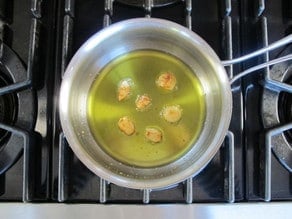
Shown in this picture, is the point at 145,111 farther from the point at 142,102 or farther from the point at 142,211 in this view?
the point at 142,211

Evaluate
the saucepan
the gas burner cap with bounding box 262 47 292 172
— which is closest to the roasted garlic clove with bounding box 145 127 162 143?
the saucepan

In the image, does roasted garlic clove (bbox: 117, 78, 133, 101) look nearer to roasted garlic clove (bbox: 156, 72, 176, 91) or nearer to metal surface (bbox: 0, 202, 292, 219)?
roasted garlic clove (bbox: 156, 72, 176, 91)

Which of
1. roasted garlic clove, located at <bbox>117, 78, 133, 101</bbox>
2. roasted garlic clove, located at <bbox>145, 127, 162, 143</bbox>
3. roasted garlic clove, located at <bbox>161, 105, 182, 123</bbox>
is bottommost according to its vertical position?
roasted garlic clove, located at <bbox>145, 127, 162, 143</bbox>

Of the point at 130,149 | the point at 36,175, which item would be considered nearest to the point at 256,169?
the point at 130,149

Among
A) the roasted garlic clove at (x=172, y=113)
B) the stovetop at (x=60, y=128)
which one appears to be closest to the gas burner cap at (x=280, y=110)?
the stovetop at (x=60, y=128)

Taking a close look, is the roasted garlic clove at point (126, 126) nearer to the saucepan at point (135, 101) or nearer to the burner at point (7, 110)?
the saucepan at point (135, 101)

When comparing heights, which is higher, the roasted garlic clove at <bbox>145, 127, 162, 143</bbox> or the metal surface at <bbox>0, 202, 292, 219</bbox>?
the roasted garlic clove at <bbox>145, 127, 162, 143</bbox>
